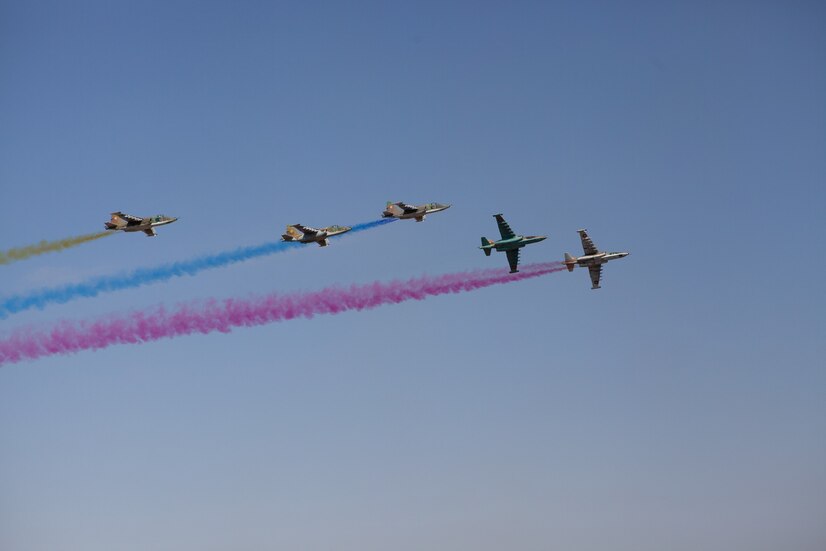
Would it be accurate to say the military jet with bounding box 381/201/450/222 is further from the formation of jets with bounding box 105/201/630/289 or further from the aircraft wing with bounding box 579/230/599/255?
the aircraft wing with bounding box 579/230/599/255

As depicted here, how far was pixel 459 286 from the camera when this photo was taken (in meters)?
128

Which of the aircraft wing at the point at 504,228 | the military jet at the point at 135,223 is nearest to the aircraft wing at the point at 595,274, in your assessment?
the aircraft wing at the point at 504,228

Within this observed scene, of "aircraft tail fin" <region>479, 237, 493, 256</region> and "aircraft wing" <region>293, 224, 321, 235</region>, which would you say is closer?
"aircraft wing" <region>293, 224, 321, 235</region>

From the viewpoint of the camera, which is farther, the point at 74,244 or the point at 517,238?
the point at 517,238

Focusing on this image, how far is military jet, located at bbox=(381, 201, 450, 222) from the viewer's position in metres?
123

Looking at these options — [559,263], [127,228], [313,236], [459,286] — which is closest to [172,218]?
[127,228]

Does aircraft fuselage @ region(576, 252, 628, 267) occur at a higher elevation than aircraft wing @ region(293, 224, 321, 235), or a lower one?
lower

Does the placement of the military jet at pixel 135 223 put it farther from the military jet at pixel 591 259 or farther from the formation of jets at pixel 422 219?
the military jet at pixel 591 259

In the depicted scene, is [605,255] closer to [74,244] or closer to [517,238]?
[517,238]

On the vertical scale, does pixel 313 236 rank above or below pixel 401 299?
above

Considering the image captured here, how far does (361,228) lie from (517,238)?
2057 centimetres

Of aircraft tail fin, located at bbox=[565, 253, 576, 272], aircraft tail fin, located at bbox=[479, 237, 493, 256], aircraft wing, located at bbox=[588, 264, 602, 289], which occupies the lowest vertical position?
aircraft wing, located at bbox=[588, 264, 602, 289]

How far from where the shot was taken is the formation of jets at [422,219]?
396 ft

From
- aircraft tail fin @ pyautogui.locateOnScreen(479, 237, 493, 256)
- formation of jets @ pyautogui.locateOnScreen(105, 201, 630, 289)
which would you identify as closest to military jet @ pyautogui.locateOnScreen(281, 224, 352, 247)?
formation of jets @ pyautogui.locateOnScreen(105, 201, 630, 289)
